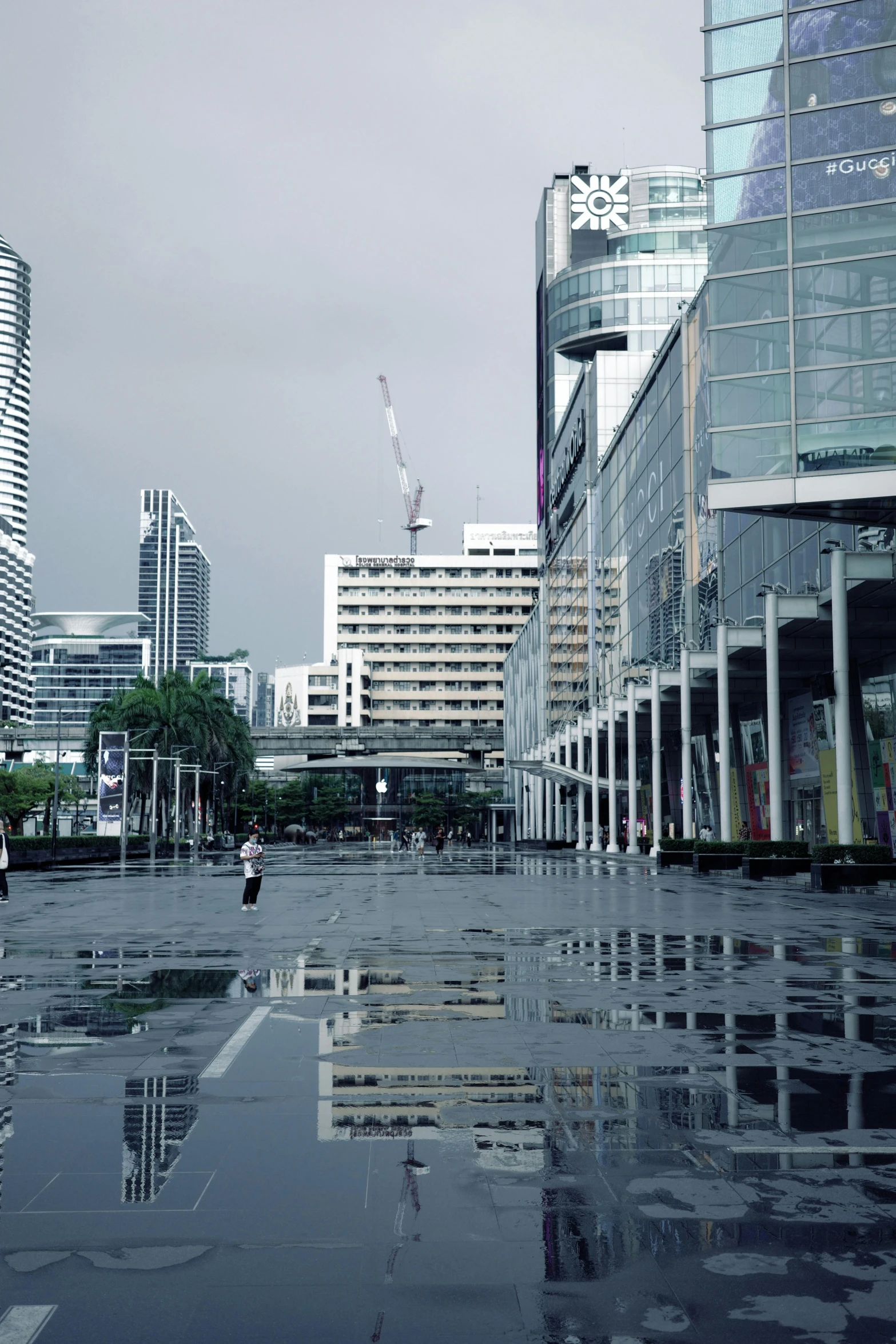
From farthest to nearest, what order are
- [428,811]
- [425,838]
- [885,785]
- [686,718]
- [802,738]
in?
1. [425,838]
2. [428,811]
3. [686,718]
4. [802,738]
5. [885,785]

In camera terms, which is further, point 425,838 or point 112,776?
point 425,838

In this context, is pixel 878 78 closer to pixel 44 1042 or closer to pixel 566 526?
pixel 44 1042

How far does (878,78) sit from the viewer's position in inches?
1444

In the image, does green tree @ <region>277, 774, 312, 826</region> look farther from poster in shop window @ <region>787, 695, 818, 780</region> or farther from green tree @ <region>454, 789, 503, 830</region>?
poster in shop window @ <region>787, 695, 818, 780</region>

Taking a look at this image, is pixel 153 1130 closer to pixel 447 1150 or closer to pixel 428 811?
pixel 447 1150

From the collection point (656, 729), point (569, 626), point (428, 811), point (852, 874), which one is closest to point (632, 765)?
point (656, 729)

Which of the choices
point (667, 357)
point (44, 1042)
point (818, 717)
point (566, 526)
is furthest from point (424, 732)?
point (44, 1042)

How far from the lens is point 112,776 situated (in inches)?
1955

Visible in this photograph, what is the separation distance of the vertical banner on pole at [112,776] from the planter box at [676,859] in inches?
862

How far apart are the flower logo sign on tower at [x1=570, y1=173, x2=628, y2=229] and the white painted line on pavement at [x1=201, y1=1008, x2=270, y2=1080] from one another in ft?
420

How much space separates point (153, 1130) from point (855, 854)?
31557 millimetres

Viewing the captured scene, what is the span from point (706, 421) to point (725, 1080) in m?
49.0

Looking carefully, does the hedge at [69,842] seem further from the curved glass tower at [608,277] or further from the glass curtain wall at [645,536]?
the curved glass tower at [608,277]

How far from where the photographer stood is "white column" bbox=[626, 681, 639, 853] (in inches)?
2557
